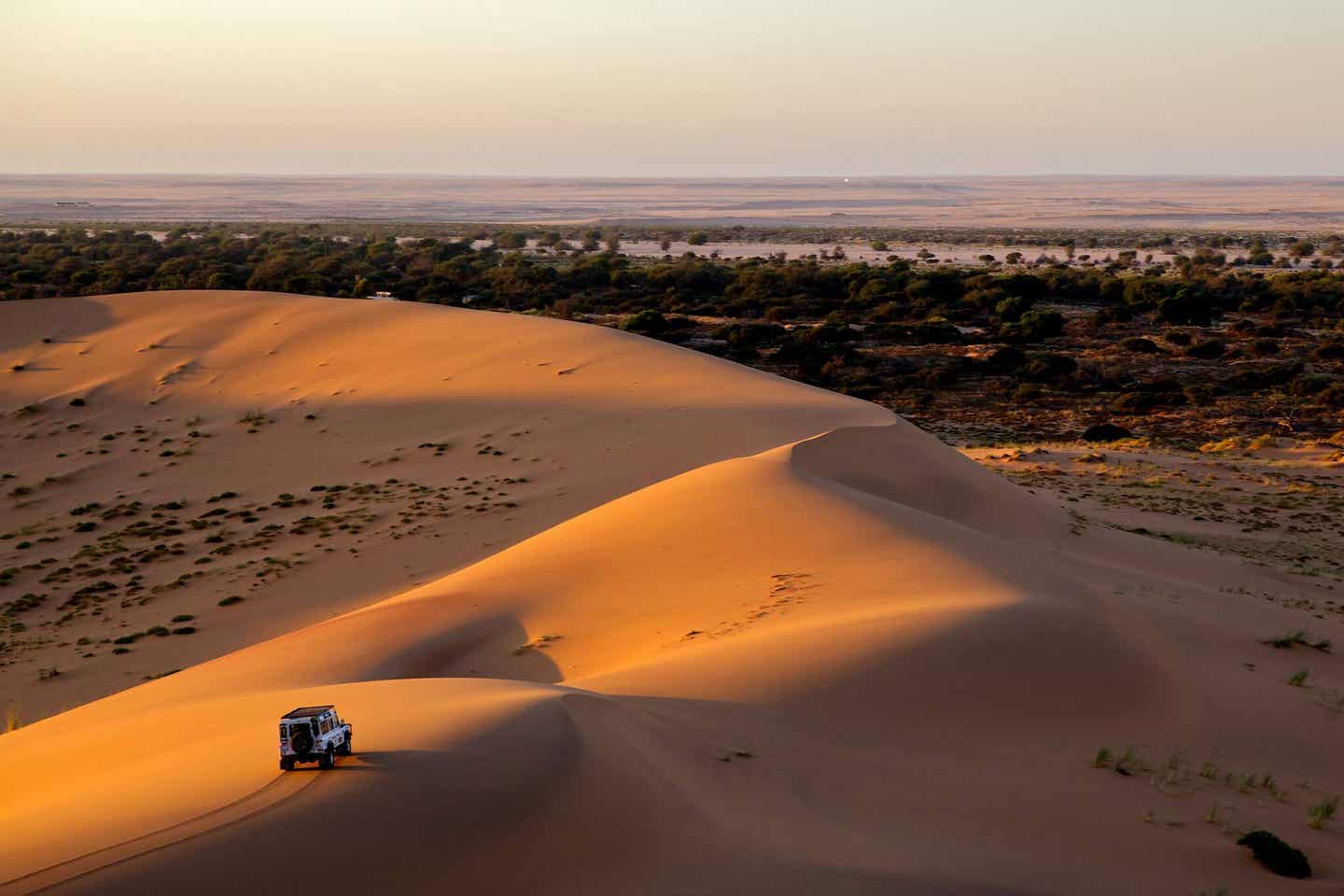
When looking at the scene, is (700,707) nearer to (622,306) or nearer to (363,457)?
(363,457)

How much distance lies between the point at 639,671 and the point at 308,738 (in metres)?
3.52

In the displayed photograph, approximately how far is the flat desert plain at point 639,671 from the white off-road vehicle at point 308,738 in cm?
11

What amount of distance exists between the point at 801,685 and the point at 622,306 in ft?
131

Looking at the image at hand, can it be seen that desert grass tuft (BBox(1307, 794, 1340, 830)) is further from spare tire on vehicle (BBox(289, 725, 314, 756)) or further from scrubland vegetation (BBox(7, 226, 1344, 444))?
scrubland vegetation (BBox(7, 226, 1344, 444))

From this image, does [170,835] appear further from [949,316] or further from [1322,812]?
[949,316]

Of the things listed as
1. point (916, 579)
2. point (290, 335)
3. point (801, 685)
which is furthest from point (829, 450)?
point (290, 335)

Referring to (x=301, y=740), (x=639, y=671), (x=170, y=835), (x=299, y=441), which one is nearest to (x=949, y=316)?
(x=299, y=441)

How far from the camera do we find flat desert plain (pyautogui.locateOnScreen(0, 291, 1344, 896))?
5.68 metres

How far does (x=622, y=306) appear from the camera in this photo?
47.5m

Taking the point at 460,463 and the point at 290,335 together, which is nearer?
the point at 460,463

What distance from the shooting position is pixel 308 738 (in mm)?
5809

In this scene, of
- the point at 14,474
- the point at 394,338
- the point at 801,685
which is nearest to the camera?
the point at 801,685

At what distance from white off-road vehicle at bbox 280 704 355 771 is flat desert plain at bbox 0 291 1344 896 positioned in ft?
0.36

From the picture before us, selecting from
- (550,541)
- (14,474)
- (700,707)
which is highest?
(700,707)
